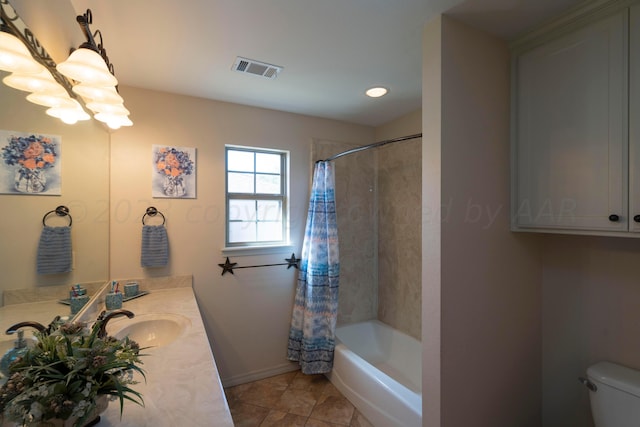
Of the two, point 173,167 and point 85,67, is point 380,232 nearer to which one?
point 173,167

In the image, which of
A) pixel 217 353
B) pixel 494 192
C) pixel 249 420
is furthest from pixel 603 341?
pixel 217 353

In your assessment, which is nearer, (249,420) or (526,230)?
(526,230)

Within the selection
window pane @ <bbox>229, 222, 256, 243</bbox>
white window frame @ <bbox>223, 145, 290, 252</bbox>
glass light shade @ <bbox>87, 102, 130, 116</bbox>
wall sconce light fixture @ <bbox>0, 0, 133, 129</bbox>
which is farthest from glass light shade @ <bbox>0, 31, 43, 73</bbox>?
window pane @ <bbox>229, 222, 256, 243</bbox>

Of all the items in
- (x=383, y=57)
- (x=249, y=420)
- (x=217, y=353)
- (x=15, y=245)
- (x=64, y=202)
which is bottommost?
(x=249, y=420)

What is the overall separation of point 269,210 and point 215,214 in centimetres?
52

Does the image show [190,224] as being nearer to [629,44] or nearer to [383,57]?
[383,57]

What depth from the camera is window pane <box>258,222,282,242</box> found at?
8.58 ft

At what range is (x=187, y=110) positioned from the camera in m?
2.21

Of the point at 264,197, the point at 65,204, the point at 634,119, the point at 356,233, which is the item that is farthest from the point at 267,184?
the point at 634,119

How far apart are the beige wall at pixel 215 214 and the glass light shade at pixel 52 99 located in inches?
32.7

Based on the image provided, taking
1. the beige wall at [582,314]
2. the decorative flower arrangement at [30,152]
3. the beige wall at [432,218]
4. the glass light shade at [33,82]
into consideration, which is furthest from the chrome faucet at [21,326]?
the beige wall at [582,314]

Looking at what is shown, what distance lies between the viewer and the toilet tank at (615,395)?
4.07 feet

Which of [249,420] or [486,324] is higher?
[486,324]

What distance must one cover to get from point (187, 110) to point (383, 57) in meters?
1.57
